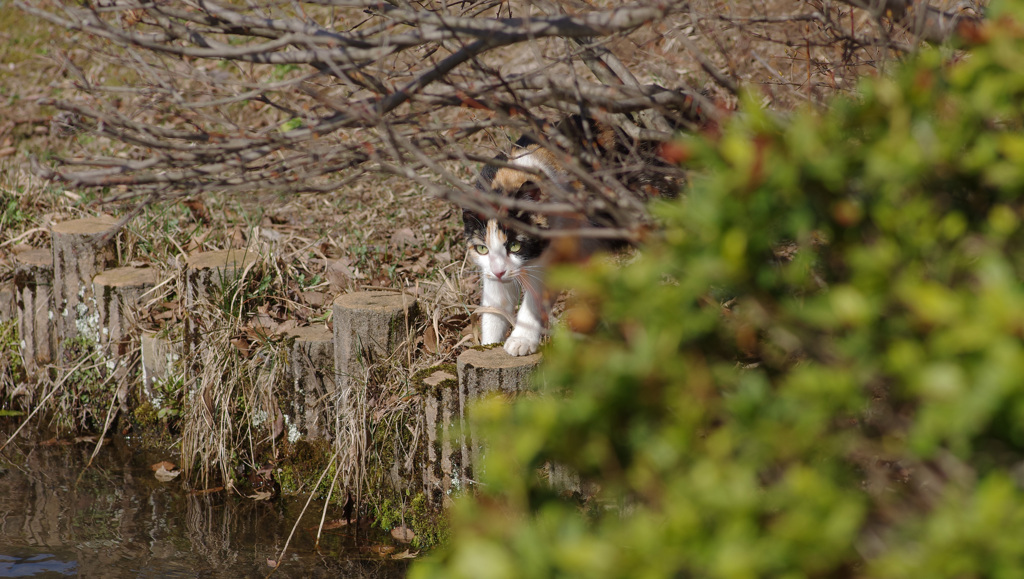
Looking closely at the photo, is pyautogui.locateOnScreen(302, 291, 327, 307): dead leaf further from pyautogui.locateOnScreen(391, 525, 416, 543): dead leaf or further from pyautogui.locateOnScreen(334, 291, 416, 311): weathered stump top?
pyautogui.locateOnScreen(391, 525, 416, 543): dead leaf

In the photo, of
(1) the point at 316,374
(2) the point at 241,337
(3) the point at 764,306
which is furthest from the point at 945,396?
(2) the point at 241,337

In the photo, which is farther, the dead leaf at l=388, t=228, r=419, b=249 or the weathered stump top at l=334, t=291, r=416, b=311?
the dead leaf at l=388, t=228, r=419, b=249

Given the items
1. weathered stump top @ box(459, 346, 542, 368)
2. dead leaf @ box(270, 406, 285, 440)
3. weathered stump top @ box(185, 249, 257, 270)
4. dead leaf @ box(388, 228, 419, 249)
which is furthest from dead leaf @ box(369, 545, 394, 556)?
dead leaf @ box(388, 228, 419, 249)

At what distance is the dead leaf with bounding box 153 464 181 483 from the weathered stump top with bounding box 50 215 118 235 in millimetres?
1260

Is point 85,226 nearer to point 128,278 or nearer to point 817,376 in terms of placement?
point 128,278

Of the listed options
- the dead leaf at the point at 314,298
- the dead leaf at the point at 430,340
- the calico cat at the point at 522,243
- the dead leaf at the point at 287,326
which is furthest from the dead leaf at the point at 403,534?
the dead leaf at the point at 314,298

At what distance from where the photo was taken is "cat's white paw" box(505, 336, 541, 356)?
3.09 m

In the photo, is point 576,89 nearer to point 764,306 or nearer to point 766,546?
point 764,306

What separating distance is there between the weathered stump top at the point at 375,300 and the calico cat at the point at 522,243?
1.13 ft

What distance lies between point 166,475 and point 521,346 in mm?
2058

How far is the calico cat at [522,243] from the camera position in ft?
10.5

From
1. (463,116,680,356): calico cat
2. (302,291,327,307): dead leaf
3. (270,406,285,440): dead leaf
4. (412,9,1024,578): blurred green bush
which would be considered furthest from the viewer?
(302,291,327,307): dead leaf

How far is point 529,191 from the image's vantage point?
3355mm

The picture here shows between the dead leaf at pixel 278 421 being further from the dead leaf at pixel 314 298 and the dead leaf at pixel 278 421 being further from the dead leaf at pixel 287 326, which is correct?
the dead leaf at pixel 314 298
